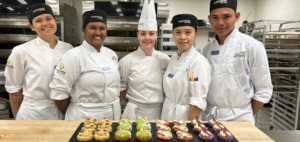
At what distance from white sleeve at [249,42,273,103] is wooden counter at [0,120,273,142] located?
0.31 metres

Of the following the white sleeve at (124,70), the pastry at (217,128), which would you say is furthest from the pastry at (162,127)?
the white sleeve at (124,70)

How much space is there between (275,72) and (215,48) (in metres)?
1.78

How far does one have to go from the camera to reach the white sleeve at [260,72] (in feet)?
5.19

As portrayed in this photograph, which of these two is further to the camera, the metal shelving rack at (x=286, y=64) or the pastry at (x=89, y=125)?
the metal shelving rack at (x=286, y=64)

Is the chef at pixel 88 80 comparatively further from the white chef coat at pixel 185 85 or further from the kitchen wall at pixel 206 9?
the kitchen wall at pixel 206 9

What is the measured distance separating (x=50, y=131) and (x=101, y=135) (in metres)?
0.40

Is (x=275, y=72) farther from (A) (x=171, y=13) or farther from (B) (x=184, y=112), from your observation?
(A) (x=171, y=13)

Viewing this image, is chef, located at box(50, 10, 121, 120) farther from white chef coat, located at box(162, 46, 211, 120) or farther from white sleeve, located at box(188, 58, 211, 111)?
white sleeve, located at box(188, 58, 211, 111)

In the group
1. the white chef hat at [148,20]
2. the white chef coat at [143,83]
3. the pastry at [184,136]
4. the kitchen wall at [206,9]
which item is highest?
the kitchen wall at [206,9]

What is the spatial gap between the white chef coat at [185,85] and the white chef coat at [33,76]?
1.01m

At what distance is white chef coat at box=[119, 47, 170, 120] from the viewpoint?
5.93ft

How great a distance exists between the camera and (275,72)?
296cm

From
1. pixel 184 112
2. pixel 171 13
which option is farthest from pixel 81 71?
pixel 171 13

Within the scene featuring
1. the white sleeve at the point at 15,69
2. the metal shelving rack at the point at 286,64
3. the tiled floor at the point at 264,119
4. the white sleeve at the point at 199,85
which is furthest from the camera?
the tiled floor at the point at 264,119
